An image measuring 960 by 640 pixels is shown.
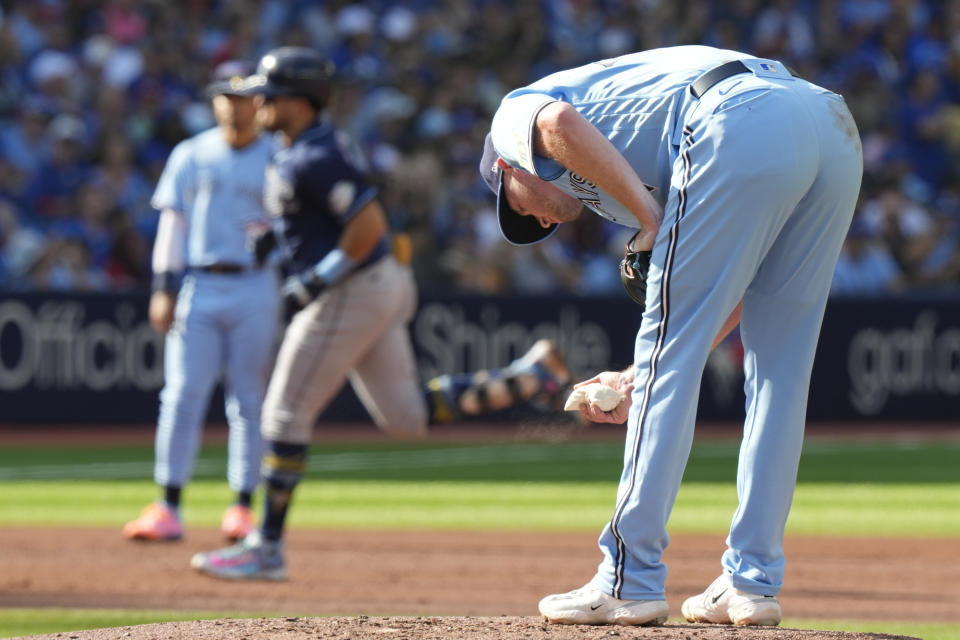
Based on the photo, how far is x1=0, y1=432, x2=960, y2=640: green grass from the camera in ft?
30.5

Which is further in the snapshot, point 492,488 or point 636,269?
A: point 492,488

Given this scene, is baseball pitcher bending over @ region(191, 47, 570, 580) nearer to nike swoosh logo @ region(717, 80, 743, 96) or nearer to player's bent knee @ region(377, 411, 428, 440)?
player's bent knee @ region(377, 411, 428, 440)

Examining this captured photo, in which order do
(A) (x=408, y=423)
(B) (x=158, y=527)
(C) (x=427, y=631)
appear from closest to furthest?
(C) (x=427, y=631) < (A) (x=408, y=423) < (B) (x=158, y=527)

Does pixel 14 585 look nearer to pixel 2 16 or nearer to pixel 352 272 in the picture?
pixel 352 272

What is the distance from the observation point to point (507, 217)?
14.1 feet

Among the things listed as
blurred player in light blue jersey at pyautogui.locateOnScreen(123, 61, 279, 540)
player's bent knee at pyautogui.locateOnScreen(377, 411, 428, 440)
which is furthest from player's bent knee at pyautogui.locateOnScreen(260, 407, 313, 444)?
blurred player in light blue jersey at pyautogui.locateOnScreen(123, 61, 279, 540)

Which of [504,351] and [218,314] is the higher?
[218,314]

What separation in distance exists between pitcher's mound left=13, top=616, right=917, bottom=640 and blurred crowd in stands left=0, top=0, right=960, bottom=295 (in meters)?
11.0

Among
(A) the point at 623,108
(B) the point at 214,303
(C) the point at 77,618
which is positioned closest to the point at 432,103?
(B) the point at 214,303

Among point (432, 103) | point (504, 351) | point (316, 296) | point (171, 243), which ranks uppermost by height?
point (432, 103)

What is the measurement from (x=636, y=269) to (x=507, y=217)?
42cm

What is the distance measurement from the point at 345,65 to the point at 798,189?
15.0 metres

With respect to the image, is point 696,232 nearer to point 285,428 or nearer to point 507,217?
point 507,217

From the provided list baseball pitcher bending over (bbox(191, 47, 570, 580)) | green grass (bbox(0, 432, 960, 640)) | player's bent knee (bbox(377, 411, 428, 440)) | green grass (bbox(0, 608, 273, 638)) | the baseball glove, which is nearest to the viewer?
the baseball glove
